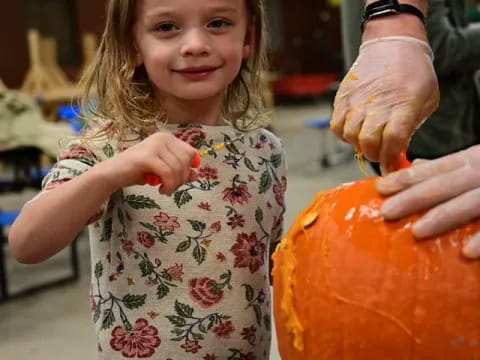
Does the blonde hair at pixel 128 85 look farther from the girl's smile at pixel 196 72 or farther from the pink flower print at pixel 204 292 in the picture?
the pink flower print at pixel 204 292

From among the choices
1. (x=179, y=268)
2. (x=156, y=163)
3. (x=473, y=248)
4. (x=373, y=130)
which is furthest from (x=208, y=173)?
(x=473, y=248)

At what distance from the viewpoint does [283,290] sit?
854 mm

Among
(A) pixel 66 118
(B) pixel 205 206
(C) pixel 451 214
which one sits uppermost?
(C) pixel 451 214

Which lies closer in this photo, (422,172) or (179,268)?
(422,172)

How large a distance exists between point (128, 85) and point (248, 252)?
0.32 m

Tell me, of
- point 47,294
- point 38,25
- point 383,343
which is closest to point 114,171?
point 383,343

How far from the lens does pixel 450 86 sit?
1600mm

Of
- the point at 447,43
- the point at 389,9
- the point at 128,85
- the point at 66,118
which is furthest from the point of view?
the point at 66,118

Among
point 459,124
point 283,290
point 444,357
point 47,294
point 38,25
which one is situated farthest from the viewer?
point 38,25

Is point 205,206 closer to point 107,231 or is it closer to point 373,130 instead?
point 107,231

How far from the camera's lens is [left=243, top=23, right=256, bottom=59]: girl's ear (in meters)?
1.18

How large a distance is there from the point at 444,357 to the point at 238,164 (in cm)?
49

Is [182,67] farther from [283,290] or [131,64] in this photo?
[283,290]

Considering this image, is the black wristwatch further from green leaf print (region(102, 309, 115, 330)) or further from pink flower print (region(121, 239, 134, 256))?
green leaf print (region(102, 309, 115, 330))
